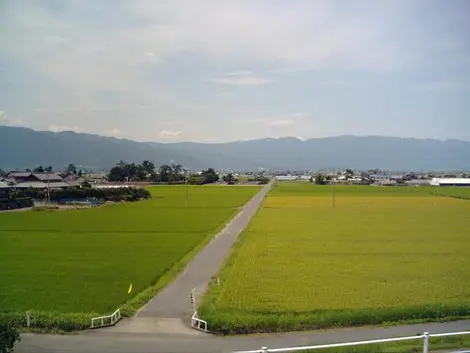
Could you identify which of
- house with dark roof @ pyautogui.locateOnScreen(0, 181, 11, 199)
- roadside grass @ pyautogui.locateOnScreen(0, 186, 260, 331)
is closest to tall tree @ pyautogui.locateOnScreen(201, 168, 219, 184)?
house with dark roof @ pyautogui.locateOnScreen(0, 181, 11, 199)

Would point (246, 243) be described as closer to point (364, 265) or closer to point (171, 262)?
point (171, 262)

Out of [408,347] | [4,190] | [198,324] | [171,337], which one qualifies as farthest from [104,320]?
[4,190]

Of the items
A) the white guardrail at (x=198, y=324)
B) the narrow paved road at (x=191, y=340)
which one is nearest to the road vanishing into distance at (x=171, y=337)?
the narrow paved road at (x=191, y=340)

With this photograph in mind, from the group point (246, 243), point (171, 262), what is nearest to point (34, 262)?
point (171, 262)

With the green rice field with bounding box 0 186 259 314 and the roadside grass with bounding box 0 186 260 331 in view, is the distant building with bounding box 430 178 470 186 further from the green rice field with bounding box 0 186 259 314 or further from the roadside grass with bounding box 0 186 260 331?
the roadside grass with bounding box 0 186 260 331

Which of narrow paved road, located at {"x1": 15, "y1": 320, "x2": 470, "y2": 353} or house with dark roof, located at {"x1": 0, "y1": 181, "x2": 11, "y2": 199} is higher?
house with dark roof, located at {"x1": 0, "y1": 181, "x2": 11, "y2": 199}

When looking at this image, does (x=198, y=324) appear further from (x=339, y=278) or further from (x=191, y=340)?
(x=339, y=278)
